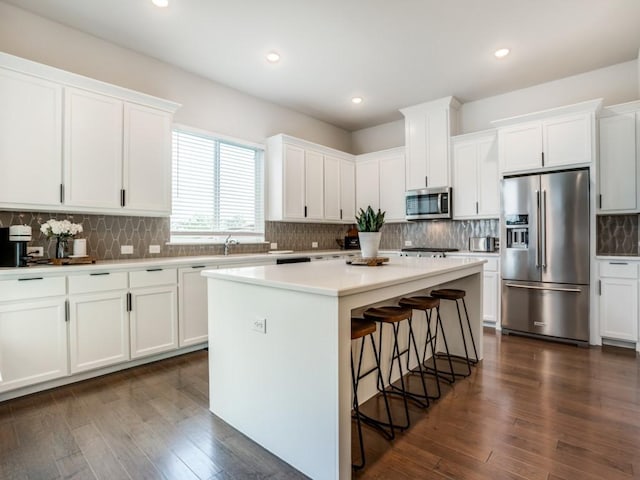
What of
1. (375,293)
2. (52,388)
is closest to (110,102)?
(52,388)

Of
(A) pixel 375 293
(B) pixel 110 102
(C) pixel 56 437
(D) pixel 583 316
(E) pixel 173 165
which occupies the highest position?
(B) pixel 110 102

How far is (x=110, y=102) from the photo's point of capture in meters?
3.11

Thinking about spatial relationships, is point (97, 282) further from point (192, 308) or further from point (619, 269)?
point (619, 269)

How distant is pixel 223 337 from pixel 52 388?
164 cm

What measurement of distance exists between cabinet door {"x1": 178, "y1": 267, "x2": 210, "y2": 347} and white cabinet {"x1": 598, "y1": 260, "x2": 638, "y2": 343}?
4.23 metres

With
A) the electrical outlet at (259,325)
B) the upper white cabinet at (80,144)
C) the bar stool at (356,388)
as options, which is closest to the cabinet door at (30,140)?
the upper white cabinet at (80,144)

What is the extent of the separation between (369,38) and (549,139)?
235 cm

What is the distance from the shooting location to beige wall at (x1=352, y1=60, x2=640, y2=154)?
3.97m

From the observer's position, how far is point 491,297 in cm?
431

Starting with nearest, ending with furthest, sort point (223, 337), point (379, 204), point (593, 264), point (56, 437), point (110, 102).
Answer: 1. point (56, 437)
2. point (223, 337)
3. point (110, 102)
4. point (593, 264)
5. point (379, 204)

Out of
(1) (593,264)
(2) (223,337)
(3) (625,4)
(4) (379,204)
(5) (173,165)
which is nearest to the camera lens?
(2) (223,337)

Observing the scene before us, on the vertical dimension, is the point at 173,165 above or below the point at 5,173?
above

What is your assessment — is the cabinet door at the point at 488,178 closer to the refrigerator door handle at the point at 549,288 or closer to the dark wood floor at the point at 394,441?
the refrigerator door handle at the point at 549,288

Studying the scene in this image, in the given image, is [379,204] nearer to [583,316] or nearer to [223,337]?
[583,316]
